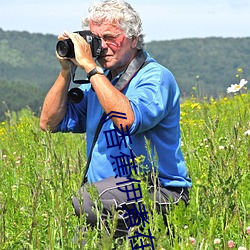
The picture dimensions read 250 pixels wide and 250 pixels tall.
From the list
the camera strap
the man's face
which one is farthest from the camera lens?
the camera strap

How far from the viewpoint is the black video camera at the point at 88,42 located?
10.9 ft

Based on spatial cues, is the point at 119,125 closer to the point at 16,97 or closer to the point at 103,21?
the point at 103,21

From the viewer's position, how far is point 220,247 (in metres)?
2.88

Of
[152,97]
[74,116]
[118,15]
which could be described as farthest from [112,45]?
[74,116]

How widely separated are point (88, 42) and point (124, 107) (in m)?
0.45

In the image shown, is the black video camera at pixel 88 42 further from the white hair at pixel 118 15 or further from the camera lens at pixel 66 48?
the white hair at pixel 118 15

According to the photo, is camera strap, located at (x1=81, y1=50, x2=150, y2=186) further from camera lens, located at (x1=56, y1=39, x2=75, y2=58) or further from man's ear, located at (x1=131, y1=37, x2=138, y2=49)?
camera lens, located at (x1=56, y1=39, x2=75, y2=58)

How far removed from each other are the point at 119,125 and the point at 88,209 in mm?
493

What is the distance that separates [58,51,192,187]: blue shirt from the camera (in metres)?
3.18

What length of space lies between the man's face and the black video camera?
0.19 ft

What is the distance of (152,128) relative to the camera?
3383mm

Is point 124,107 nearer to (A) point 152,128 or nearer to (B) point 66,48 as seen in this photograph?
(A) point 152,128

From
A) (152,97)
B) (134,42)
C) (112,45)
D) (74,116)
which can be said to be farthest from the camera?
(74,116)

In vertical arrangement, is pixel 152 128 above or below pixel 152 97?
below
